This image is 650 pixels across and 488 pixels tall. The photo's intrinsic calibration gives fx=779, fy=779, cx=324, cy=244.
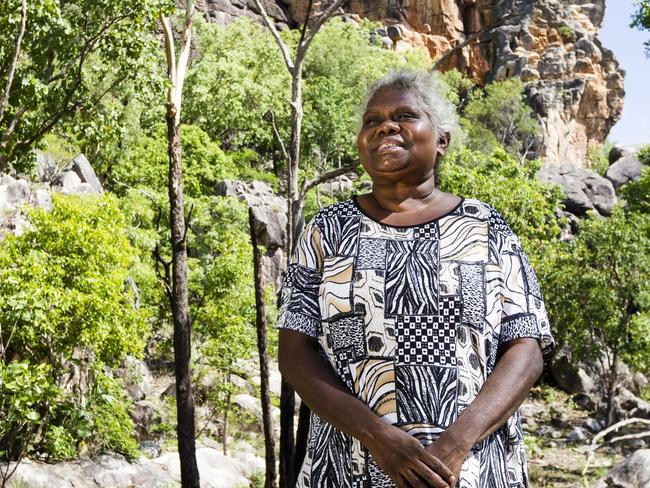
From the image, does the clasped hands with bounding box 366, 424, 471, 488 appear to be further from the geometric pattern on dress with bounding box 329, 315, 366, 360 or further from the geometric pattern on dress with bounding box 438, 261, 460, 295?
the geometric pattern on dress with bounding box 438, 261, 460, 295

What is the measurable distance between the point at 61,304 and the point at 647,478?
9159mm

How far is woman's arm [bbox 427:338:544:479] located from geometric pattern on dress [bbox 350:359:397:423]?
Result: 6.0 inches

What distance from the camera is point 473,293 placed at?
1.98m

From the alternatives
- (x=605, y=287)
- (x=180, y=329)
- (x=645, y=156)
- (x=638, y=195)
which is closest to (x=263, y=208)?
(x=605, y=287)

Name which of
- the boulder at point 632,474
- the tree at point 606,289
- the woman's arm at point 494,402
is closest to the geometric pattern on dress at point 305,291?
the woman's arm at point 494,402

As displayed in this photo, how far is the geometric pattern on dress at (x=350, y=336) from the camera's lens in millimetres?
1968

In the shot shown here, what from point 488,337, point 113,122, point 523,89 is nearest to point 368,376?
point 488,337

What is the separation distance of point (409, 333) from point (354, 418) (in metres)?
0.25

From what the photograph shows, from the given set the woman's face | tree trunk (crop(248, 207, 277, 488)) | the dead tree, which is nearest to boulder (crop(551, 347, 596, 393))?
tree trunk (crop(248, 207, 277, 488))

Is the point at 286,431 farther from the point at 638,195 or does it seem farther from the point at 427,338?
the point at 638,195

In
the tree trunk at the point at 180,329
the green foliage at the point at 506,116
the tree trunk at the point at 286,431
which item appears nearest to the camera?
the tree trunk at the point at 286,431

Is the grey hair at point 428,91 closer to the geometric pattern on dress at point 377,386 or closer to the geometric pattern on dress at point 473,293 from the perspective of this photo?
the geometric pattern on dress at point 473,293

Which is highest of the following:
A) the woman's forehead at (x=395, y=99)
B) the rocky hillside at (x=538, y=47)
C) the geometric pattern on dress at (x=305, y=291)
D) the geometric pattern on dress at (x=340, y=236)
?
the rocky hillside at (x=538, y=47)

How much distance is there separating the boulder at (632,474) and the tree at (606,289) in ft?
45.4
